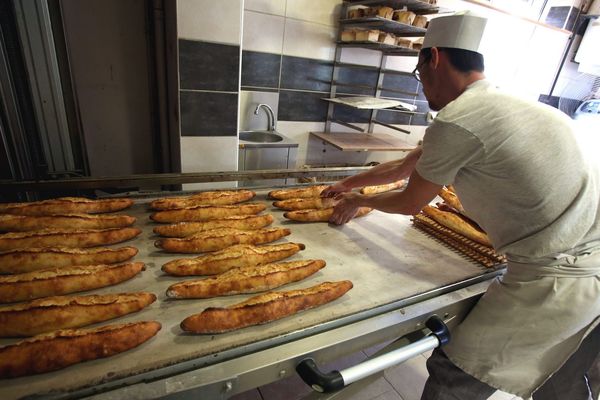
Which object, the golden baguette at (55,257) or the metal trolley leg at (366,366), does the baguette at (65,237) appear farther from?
the metal trolley leg at (366,366)

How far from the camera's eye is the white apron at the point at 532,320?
4.10 ft

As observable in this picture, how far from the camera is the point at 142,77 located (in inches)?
116

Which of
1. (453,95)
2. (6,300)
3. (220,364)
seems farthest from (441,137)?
(6,300)

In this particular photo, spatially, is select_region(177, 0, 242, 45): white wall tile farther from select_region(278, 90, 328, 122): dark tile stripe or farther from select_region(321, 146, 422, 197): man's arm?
select_region(321, 146, 422, 197): man's arm

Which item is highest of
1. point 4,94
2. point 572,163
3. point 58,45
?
point 58,45

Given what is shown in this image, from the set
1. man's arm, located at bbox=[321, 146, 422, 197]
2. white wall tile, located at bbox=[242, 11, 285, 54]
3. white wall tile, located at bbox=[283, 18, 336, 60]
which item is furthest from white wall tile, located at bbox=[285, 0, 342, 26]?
man's arm, located at bbox=[321, 146, 422, 197]

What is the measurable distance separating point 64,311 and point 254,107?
2.97 m

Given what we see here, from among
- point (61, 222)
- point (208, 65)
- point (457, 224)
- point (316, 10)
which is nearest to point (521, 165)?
point (457, 224)

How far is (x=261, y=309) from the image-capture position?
0.95 m

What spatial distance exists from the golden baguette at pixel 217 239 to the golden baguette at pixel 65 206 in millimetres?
372

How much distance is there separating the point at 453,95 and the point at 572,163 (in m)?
0.52

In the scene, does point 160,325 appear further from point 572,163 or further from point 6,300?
point 572,163

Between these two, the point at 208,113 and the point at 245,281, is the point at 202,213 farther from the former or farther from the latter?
the point at 208,113

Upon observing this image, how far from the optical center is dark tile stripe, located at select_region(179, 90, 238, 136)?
2420mm
